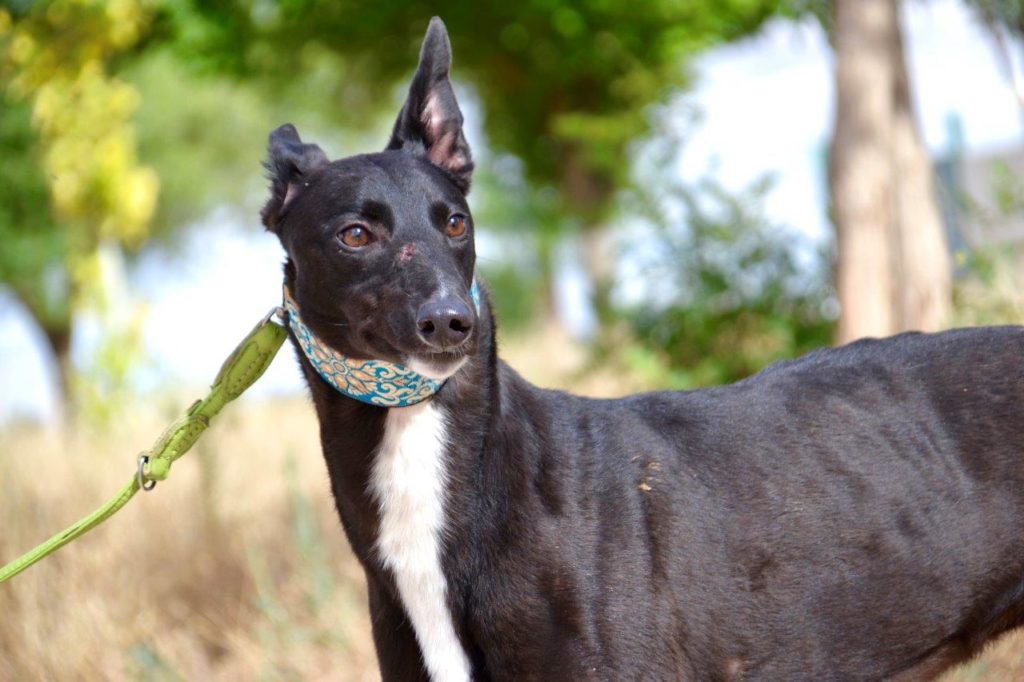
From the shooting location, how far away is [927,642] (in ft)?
9.62

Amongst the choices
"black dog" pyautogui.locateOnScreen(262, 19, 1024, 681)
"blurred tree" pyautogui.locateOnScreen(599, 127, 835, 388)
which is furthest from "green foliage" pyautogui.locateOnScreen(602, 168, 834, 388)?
"black dog" pyautogui.locateOnScreen(262, 19, 1024, 681)

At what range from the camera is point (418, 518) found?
105 inches

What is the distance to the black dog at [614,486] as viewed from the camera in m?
2.60

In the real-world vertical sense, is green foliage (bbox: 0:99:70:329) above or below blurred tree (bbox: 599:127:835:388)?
above

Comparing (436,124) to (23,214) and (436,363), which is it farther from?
(23,214)

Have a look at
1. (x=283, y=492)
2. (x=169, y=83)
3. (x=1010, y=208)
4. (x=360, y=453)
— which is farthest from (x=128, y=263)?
(x=360, y=453)

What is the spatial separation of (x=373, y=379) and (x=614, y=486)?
67 centimetres

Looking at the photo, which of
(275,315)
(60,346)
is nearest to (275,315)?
(275,315)

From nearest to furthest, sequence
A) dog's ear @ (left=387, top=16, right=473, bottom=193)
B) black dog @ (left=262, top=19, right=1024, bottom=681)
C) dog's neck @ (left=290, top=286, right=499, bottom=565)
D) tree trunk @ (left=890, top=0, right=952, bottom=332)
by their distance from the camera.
Answer: black dog @ (left=262, top=19, right=1024, bottom=681) → dog's neck @ (left=290, top=286, right=499, bottom=565) → dog's ear @ (left=387, top=16, right=473, bottom=193) → tree trunk @ (left=890, top=0, right=952, bottom=332)

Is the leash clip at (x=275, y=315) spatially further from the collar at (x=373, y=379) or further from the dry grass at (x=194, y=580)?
the dry grass at (x=194, y=580)

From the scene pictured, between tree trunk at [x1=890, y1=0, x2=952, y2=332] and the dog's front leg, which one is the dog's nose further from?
tree trunk at [x1=890, y1=0, x2=952, y2=332]

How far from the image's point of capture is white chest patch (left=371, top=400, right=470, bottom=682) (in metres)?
2.62

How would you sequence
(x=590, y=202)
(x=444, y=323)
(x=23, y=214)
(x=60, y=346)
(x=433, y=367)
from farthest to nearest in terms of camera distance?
1. (x=60, y=346)
2. (x=23, y=214)
3. (x=590, y=202)
4. (x=433, y=367)
5. (x=444, y=323)

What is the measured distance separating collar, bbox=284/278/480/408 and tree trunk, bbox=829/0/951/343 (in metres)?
3.97
